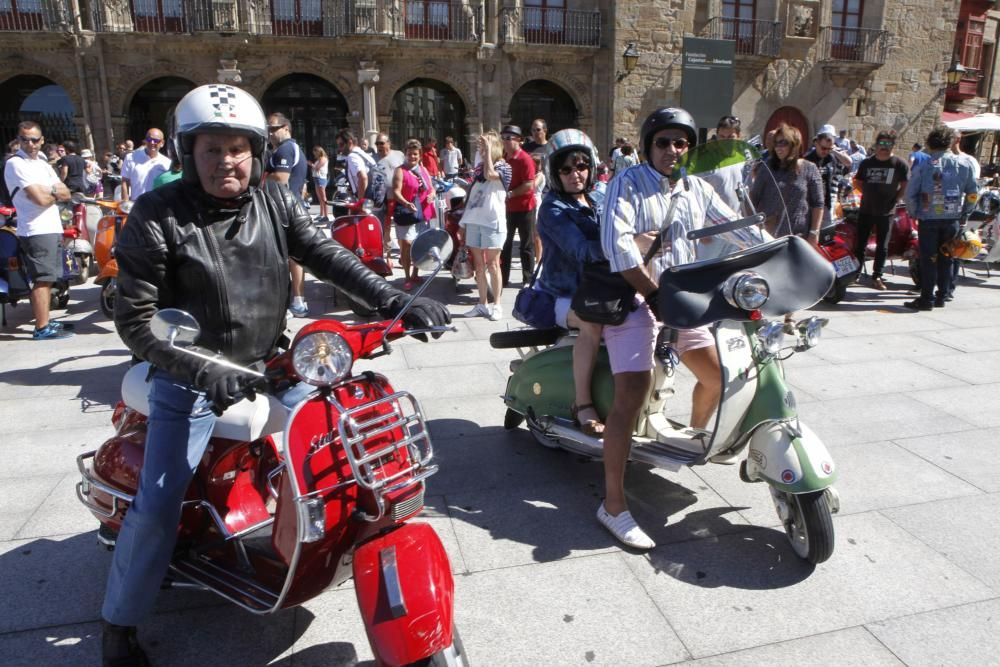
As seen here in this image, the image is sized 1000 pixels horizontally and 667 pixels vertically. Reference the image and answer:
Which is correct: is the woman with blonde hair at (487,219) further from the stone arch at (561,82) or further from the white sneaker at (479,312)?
the stone arch at (561,82)

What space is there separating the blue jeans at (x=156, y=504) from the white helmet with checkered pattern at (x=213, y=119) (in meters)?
0.68

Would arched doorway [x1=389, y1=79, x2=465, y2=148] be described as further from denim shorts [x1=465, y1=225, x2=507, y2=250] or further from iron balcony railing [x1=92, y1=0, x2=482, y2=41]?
denim shorts [x1=465, y1=225, x2=507, y2=250]

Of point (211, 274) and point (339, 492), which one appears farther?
point (211, 274)

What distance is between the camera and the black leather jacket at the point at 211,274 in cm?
202

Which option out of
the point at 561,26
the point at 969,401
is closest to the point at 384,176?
the point at 969,401

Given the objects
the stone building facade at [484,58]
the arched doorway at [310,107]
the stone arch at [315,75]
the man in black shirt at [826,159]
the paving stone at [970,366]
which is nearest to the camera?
the paving stone at [970,366]

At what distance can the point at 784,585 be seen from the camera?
8.76 ft

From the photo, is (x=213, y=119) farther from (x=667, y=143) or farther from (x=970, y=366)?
(x=970, y=366)

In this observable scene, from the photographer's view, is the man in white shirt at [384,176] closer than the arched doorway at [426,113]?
Yes

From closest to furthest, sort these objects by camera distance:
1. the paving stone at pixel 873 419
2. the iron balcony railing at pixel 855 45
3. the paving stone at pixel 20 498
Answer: the paving stone at pixel 20 498, the paving stone at pixel 873 419, the iron balcony railing at pixel 855 45

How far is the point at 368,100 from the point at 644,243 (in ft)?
61.2

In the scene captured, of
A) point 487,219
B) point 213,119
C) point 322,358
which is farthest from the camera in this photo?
point 487,219

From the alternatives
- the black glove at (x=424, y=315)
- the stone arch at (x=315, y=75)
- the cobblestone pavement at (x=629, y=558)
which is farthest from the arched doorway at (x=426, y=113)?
the black glove at (x=424, y=315)

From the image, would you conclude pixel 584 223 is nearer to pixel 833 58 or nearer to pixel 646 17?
pixel 646 17
